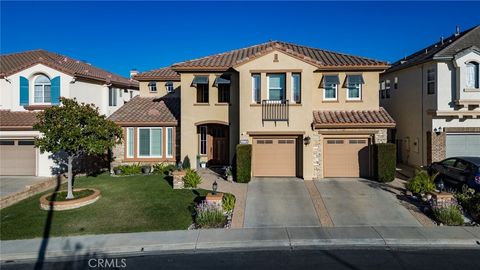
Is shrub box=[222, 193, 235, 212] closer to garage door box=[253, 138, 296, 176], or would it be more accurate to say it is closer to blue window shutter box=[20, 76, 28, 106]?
garage door box=[253, 138, 296, 176]

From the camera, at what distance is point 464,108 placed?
19.1m

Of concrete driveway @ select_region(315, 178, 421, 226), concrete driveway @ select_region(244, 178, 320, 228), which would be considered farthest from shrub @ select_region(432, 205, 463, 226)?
concrete driveway @ select_region(244, 178, 320, 228)

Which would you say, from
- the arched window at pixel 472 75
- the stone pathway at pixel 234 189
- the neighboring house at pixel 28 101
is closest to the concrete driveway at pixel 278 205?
the stone pathway at pixel 234 189

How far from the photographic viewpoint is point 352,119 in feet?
60.7

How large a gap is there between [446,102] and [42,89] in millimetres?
22339

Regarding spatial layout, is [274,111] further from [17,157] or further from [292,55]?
[17,157]

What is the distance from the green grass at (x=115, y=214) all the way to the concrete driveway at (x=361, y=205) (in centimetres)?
524

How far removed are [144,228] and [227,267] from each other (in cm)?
394

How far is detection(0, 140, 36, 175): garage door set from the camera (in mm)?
21016

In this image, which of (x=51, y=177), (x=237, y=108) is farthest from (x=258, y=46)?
(x=51, y=177)

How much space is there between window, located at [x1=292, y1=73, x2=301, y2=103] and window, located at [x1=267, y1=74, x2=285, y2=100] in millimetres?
518

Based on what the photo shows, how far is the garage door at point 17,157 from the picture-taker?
21016 mm

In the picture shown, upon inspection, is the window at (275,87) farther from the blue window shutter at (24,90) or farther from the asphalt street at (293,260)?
the blue window shutter at (24,90)

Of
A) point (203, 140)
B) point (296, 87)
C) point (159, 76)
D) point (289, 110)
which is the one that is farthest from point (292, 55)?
point (159, 76)
